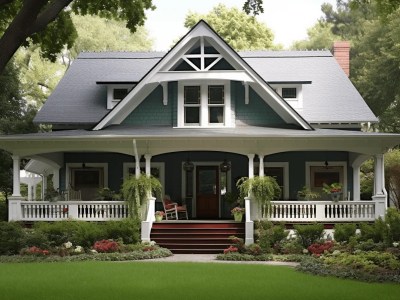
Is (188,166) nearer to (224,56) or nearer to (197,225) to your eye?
(197,225)

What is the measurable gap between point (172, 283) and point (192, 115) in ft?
40.0

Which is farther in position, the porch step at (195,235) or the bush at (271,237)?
the porch step at (195,235)

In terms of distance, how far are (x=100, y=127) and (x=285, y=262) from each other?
8415 millimetres

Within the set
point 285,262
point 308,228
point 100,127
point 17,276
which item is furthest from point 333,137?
point 17,276

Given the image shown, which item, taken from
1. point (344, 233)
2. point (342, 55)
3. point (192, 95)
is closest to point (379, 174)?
point (344, 233)

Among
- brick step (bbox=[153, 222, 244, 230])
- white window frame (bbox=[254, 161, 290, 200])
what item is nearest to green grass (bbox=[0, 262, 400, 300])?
brick step (bbox=[153, 222, 244, 230])

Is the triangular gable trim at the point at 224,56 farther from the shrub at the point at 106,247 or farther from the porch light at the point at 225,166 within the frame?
the shrub at the point at 106,247

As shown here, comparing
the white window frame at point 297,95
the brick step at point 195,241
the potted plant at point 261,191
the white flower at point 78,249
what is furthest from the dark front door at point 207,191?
the white flower at point 78,249

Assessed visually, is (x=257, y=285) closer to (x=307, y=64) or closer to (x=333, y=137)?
(x=333, y=137)

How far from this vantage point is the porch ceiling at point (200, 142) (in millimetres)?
24516

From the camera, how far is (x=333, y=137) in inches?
968

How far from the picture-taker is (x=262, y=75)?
3052 cm

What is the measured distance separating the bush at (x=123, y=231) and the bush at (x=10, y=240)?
2473 millimetres

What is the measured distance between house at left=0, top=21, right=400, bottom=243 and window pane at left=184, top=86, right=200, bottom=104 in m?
0.04
